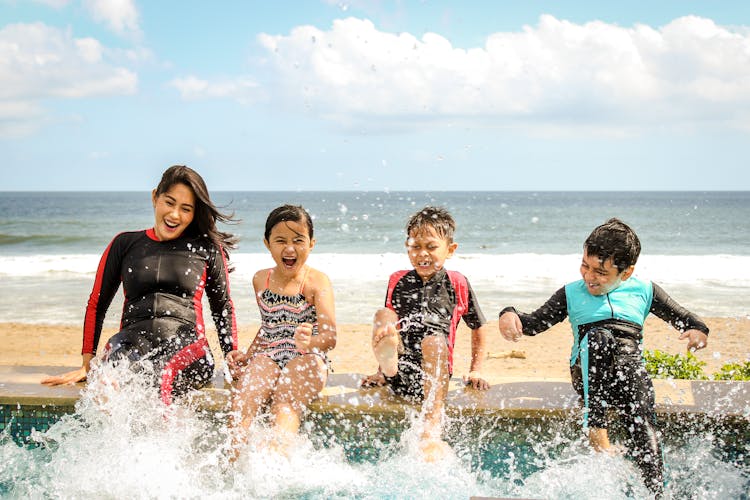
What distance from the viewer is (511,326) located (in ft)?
11.6

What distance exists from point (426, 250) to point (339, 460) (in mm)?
Answer: 1241

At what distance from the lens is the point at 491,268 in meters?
17.0

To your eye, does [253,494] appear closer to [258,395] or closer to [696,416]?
[258,395]

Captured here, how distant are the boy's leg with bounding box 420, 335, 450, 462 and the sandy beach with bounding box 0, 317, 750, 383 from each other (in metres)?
2.75

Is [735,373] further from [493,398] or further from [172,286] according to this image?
[172,286]

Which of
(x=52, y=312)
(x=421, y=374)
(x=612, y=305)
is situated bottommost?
(x=52, y=312)

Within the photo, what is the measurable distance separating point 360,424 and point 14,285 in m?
12.5

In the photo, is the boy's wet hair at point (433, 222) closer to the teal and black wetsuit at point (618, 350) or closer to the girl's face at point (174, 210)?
the teal and black wetsuit at point (618, 350)

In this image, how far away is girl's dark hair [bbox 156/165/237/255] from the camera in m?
4.15

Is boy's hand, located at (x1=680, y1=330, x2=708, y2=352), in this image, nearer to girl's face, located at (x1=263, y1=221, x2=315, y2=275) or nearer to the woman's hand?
girl's face, located at (x1=263, y1=221, x2=315, y2=275)

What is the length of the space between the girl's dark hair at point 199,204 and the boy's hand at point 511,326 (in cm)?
174

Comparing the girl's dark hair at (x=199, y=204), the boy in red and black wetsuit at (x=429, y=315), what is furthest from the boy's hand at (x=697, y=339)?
the girl's dark hair at (x=199, y=204)

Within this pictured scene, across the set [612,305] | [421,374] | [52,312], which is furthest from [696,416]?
[52,312]

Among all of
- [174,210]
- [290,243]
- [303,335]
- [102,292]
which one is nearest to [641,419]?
[303,335]
